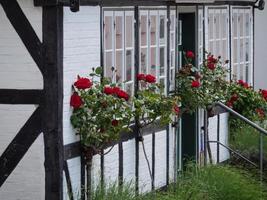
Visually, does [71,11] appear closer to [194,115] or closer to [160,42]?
[160,42]

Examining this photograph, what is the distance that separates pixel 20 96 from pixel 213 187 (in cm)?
281

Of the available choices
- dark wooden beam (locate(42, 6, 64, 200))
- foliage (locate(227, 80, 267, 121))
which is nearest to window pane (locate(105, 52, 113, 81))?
dark wooden beam (locate(42, 6, 64, 200))

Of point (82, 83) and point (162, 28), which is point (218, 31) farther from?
point (82, 83)

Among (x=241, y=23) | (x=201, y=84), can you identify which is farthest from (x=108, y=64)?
(x=241, y=23)

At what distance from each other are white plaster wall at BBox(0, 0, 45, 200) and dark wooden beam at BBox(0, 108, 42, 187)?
1.7 inches

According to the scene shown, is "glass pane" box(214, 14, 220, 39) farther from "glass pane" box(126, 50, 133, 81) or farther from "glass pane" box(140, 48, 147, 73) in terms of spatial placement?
"glass pane" box(126, 50, 133, 81)

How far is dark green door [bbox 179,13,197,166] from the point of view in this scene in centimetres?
1222

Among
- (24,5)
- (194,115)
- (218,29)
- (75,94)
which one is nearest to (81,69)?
(75,94)

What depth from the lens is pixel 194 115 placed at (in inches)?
487

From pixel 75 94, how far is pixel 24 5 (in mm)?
1036

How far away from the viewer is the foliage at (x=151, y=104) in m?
9.89

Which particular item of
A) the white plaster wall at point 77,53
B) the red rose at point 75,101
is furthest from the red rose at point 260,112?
the red rose at point 75,101

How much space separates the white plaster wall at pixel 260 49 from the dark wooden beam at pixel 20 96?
28.6 ft

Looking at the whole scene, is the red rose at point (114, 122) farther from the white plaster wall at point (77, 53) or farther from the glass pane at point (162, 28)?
the glass pane at point (162, 28)
